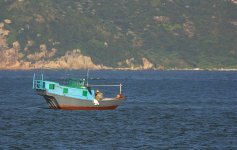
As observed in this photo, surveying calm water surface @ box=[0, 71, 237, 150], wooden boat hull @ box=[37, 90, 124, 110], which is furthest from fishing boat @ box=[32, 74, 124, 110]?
calm water surface @ box=[0, 71, 237, 150]

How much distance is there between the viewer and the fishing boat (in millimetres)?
138000

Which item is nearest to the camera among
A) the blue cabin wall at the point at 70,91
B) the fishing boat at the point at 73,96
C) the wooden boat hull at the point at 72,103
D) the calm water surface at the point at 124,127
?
the calm water surface at the point at 124,127

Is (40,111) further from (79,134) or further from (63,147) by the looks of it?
(63,147)

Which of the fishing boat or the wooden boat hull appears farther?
the wooden boat hull

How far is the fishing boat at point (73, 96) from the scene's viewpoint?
453ft

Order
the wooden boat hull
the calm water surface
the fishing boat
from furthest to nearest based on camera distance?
1. the wooden boat hull
2. the fishing boat
3. the calm water surface

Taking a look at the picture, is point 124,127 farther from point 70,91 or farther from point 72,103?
point 72,103

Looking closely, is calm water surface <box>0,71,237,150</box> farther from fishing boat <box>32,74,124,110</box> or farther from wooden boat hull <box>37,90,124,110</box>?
fishing boat <box>32,74,124,110</box>

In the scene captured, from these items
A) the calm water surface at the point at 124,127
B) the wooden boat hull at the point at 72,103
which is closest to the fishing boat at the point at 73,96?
the wooden boat hull at the point at 72,103

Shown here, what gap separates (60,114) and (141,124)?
16.8 m

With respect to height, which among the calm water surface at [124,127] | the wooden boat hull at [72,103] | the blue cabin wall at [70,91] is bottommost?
the calm water surface at [124,127]

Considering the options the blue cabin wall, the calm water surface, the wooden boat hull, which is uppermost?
the blue cabin wall

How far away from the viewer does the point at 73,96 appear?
138m

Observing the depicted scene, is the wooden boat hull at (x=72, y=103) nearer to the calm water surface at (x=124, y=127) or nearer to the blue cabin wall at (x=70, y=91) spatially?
the blue cabin wall at (x=70, y=91)
